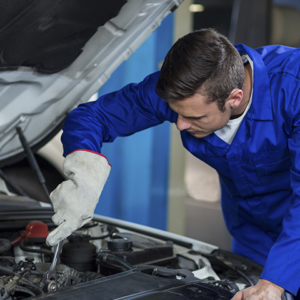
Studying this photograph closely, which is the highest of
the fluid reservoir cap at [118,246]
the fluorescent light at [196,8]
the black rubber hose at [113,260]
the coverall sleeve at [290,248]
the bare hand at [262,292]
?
the fluorescent light at [196,8]

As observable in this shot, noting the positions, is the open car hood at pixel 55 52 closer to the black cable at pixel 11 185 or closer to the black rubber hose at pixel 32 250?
the black cable at pixel 11 185

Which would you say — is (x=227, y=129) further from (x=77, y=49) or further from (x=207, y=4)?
(x=207, y=4)

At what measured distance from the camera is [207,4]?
327cm

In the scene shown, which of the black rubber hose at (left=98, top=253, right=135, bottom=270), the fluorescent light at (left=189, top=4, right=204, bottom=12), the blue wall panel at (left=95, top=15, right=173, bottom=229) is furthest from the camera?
the fluorescent light at (left=189, top=4, right=204, bottom=12)

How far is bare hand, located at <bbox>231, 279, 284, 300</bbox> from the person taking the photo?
73cm

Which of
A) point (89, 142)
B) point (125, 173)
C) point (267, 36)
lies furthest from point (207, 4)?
point (89, 142)

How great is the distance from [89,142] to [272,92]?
573 millimetres

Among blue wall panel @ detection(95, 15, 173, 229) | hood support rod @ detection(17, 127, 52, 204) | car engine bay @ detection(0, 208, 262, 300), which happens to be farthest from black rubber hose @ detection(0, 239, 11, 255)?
blue wall panel @ detection(95, 15, 173, 229)

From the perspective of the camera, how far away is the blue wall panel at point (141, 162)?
3029 millimetres

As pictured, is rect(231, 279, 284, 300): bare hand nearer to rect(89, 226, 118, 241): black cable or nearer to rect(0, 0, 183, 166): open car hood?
rect(89, 226, 118, 241): black cable

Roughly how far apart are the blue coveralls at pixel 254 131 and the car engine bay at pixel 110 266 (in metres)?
0.24

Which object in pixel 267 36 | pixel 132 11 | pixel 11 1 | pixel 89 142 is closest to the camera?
pixel 11 1

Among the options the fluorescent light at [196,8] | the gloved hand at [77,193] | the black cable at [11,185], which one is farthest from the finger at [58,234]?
the fluorescent light at [196,8]

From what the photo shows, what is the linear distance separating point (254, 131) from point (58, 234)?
2.15 ft
